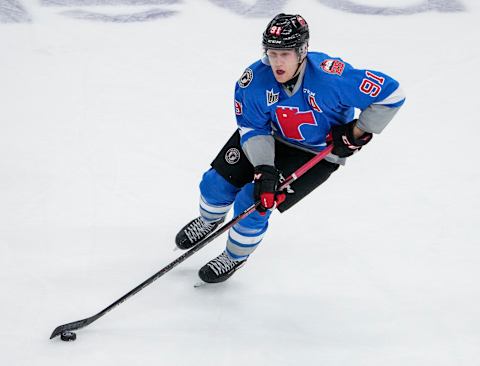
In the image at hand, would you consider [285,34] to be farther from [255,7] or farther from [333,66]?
[255,7]

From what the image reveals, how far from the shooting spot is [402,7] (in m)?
6.61

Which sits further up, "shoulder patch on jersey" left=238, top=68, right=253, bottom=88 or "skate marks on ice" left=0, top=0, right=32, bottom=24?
"shoulder patch on jersey" left=238, top=68, right=253, bottom=88

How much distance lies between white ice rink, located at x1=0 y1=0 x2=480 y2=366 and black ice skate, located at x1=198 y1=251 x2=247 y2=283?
106mm

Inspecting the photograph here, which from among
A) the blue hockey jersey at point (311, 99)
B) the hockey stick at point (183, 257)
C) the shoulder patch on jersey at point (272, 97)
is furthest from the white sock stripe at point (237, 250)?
the shoulder patch on jersey at point (272, 97)

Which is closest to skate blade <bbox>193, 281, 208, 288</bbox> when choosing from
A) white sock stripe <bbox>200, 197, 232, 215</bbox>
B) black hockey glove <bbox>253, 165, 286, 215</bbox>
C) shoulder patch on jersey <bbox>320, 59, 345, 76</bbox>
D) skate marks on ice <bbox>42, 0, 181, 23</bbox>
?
white sock stripe <bbox>200, 197, 232, 215</bbox>

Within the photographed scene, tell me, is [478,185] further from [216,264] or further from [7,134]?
[7,134]

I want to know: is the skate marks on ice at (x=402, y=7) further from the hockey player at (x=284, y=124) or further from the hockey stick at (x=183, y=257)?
the hockey stick at (x=183, y=257)

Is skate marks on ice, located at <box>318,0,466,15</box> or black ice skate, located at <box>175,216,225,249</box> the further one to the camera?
skate marks on ice, located at <box>318,0,466,15</box>

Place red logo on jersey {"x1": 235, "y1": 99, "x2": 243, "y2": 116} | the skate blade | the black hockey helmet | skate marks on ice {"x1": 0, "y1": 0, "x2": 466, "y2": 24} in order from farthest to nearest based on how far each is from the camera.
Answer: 1. skate marks on ice {"x1": 0, "y1": 0, "x2": 466, "y2": 24}
2. the skate blade
3. red logo on jersey {"x1": 235, "y1": 99, "x2": 243, "y2": 116}
4. the black hockey helmet

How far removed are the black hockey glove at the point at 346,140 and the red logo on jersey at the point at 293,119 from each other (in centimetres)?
13

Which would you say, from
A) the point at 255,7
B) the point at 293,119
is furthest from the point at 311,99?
the point at 255,7

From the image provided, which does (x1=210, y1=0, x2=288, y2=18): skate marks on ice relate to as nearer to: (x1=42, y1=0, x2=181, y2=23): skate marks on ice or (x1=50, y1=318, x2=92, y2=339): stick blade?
(x1=42, y1=0, x2=181, y2=23): skate marks on ice

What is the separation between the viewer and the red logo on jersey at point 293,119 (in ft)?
10.6

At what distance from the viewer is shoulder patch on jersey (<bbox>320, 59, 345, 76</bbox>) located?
3.10m
